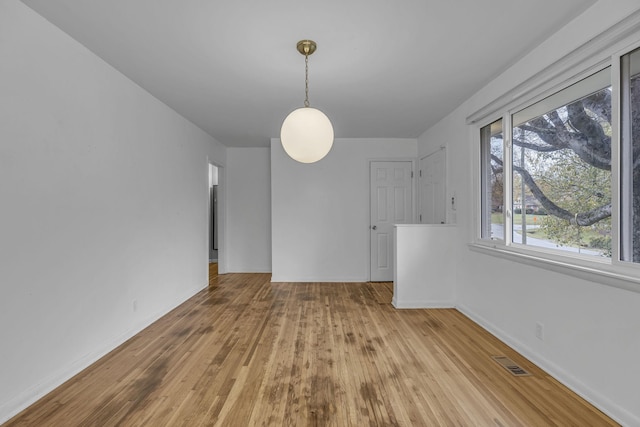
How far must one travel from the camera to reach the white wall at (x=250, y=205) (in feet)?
20.6

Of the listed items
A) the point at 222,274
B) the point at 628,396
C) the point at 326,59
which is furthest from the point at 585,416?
the point at 222,274

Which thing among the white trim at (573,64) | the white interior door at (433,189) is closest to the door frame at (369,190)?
the white interior door at (433,189)

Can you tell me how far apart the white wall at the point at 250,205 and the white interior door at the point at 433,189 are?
9.51 ft

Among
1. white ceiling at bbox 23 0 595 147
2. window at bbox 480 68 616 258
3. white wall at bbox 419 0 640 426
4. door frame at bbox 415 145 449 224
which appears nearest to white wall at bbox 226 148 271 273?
white ceiling at bbox 23 0 595 147

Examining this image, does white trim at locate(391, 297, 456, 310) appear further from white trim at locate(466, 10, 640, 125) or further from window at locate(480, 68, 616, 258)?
white trim at locate(466, 10, 640, 125)

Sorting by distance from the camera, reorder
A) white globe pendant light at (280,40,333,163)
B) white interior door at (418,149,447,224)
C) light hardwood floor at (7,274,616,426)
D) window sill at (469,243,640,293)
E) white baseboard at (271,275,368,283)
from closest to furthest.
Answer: window sill at (469,243,640,293) < light hardwood floor at (7,274,616,426) < white globe pendant light at (280,40,333,163) < white interior door at (418,149,447,224) < white baseboard at (271,275,368,283)

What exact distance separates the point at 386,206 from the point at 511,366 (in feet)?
11.3

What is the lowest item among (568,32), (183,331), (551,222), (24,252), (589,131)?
(183,331)

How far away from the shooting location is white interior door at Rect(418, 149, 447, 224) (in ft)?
14.8

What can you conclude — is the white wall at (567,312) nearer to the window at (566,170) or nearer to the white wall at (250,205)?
the window at (566,170)

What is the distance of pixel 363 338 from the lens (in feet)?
9.93

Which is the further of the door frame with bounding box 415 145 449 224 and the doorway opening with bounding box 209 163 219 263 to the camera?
the doorway opening with bounding box 209 163 219 263

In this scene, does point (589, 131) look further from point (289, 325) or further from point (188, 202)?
point (188, 202)

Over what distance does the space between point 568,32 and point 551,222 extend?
1.36 meters
